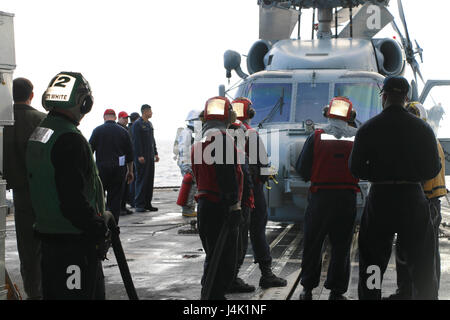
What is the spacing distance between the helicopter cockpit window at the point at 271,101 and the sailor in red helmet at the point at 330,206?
12.4 feet

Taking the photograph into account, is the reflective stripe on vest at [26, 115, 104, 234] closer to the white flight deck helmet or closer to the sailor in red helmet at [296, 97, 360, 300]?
the sailor in red helmet at [296, 97, 360, 300]

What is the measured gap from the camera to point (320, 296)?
6.21 m

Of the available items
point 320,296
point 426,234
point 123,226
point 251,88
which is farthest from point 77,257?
point 123,226

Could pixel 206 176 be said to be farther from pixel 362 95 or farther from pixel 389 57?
pixel 389 57

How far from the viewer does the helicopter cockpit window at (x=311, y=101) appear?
31.6ft

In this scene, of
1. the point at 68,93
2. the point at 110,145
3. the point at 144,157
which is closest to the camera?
the point at 68,93

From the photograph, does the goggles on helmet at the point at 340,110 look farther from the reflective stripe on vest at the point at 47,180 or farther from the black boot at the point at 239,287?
the reflective stripe on vest at the point at 47,180

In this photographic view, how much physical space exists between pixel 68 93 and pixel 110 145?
5.89 m

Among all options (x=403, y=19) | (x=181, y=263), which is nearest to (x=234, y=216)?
(x=181, y=263)

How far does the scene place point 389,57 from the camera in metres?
11.4

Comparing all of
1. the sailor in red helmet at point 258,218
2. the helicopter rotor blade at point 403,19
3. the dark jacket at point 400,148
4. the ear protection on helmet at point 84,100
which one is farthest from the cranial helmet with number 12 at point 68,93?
the helicopter rotor blade at point 403,19

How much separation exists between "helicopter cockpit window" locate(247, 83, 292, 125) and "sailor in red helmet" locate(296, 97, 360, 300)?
12.4ft

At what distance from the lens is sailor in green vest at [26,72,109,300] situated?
376 centimetres

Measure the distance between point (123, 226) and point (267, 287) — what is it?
512cm
